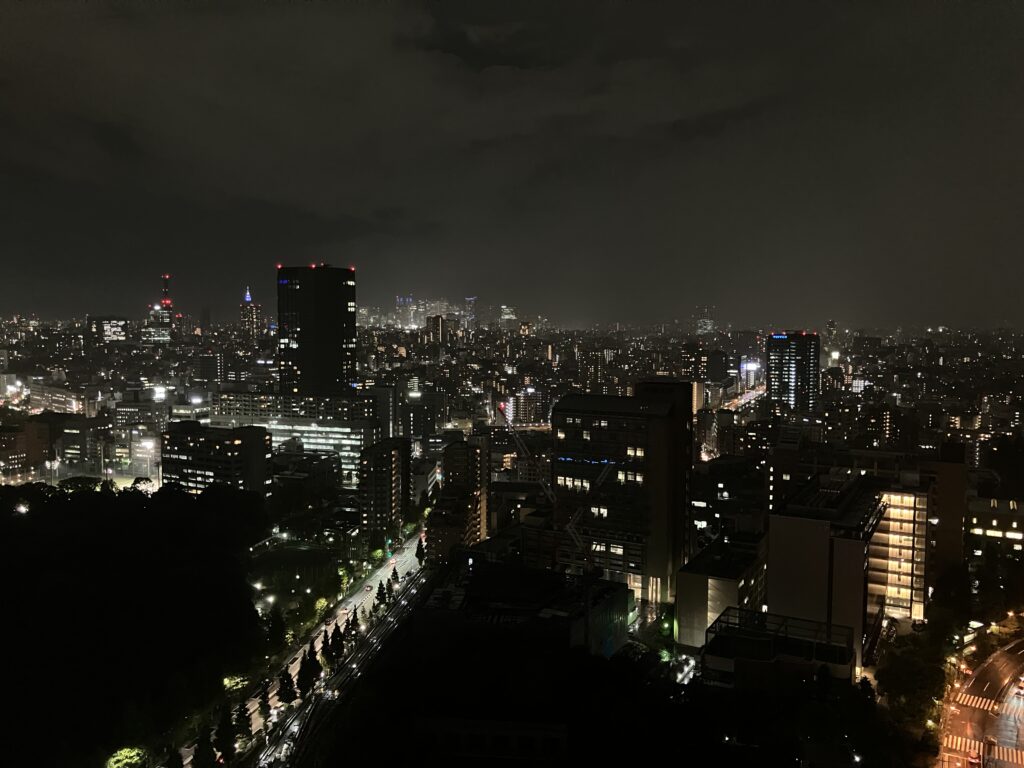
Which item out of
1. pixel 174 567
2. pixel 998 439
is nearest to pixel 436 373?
pixel 998 439

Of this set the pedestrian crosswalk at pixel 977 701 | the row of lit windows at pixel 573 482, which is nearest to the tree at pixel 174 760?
the row of lit windows at pixel 573 482

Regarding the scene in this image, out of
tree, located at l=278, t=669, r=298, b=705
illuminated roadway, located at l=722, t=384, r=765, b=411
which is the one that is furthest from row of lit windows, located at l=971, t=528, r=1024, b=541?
illuminated roadway, located at l=722, t=384, r=765, b=411

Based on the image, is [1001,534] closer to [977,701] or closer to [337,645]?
[977,701]

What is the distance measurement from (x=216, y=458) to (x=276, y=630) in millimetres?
6517

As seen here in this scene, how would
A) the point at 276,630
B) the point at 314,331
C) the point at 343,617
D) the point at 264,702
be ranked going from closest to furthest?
the point at 264,702 < the point at 276,630 < the point at 343,617 < the point at 314,331

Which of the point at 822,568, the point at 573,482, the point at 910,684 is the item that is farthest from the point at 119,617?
the point at 910,684

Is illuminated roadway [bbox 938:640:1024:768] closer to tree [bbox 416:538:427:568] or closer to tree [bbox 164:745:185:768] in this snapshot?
tree [bbox 164:745:185:768]

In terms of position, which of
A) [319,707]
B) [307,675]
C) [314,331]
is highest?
[314,331]

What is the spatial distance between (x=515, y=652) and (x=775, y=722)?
2.03 m

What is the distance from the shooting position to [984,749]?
586 cm

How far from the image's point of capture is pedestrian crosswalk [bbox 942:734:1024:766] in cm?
572

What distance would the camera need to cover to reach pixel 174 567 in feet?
28.6

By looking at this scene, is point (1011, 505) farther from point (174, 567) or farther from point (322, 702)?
point (174, 567)

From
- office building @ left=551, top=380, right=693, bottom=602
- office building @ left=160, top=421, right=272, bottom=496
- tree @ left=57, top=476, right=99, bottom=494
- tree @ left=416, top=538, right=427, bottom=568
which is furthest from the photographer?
office building @ left=160, top=421, right=272, bottom=496
